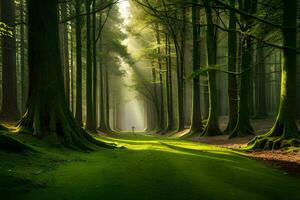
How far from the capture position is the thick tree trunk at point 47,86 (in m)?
12.3

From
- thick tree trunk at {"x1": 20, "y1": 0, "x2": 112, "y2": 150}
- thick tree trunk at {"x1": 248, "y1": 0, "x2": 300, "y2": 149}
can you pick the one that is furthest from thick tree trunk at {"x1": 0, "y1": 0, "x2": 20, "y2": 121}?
thick tree trunk at {"x1": 248, "y1": 0, "x2": 300, "y2": 149}

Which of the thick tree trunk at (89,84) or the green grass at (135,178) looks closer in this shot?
the green grass at (135,178)

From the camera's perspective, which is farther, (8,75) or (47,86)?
(8,75)

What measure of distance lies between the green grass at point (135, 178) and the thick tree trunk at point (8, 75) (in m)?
8.78

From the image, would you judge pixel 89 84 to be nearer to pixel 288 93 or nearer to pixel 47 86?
pixel 47 86

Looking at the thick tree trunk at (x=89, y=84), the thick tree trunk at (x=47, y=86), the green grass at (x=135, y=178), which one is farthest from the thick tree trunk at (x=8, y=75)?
the green grass at (x=135, y=178)

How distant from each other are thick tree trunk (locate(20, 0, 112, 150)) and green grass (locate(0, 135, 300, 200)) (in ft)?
3.56

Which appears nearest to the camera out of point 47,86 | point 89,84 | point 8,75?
point 47,86

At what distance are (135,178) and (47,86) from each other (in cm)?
558

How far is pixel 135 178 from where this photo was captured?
813 cm

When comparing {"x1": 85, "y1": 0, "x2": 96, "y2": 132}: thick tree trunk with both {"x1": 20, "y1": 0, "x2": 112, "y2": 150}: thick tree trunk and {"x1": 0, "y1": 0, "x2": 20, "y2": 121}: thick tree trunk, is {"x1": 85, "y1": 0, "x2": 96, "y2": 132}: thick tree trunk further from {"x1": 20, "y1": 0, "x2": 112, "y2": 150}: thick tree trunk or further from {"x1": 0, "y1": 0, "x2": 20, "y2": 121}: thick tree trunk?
{"x1": 20, "y1": 0, "x2": 112, "y2": 150}: thick tree trunk

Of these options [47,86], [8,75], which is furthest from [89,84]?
[47,86]

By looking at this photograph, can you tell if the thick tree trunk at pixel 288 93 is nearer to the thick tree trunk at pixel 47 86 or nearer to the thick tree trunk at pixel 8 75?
the thick tree trunk at pixel 47 86

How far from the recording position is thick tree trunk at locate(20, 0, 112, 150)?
40.2 ft
